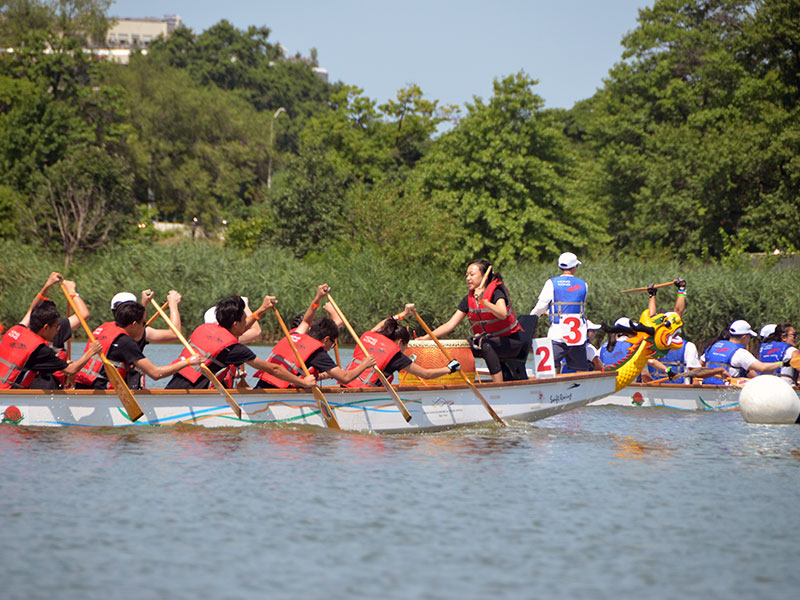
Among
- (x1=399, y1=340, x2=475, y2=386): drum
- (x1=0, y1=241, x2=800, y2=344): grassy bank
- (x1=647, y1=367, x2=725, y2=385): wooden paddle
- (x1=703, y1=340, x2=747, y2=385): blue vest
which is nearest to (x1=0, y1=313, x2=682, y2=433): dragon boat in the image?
(x1=399, y1=340, x2=475, y2=386): drum

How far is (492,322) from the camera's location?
12.5m

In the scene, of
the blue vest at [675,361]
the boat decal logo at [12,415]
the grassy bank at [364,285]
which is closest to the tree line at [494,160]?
the grassy bank at [364,285]

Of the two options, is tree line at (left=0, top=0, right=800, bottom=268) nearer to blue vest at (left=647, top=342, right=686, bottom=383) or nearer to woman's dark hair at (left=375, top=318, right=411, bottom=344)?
blue vest at (left=647, top=342, right=686, bottom=383)

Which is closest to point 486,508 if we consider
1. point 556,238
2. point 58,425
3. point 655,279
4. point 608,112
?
point 58,425

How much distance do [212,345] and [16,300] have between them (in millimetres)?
23903

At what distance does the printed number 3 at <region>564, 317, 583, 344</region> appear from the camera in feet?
46.3

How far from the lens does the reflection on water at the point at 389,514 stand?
21.7ft

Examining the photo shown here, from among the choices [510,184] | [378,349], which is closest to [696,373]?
[378,349]

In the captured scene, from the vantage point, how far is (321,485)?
939 centimetres

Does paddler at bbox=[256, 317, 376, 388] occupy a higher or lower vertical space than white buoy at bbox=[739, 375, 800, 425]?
higher

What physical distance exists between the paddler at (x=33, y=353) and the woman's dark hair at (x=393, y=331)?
116 inches

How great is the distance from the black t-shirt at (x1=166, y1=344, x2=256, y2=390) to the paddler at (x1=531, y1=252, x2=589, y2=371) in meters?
4.28

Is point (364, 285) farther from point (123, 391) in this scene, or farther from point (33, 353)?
point (123, 391)

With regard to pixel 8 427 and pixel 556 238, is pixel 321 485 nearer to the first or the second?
pixel 8 427
